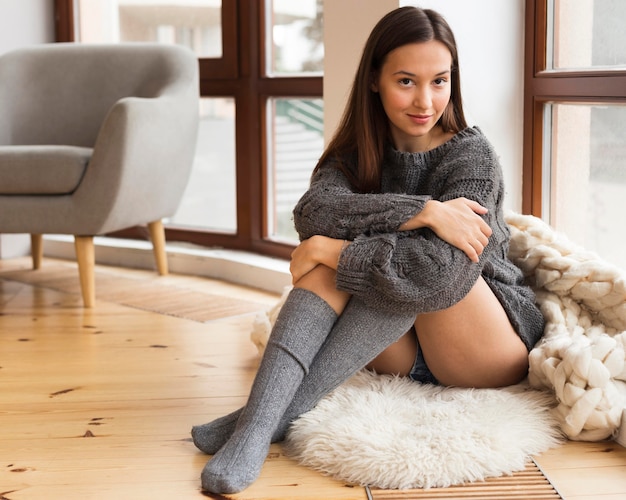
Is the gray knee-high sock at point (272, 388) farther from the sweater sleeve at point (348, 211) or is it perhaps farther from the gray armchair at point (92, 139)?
the gray armchair at point (92, 139)

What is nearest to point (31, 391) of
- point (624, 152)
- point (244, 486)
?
point (244, 486)

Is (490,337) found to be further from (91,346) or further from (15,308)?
(15,308)

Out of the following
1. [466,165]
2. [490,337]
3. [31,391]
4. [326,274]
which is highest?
[466,165]

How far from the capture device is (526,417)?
1712 mm

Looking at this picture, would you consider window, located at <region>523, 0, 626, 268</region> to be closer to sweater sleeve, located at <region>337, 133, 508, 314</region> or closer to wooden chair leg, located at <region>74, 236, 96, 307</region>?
sweater sleeve, located at <region>337, 133, 508, 314</region>

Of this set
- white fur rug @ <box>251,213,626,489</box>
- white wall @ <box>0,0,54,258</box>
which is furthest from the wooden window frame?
white wall @ <box>0,0,54,258</box>

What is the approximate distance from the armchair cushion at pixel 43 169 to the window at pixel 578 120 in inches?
54.8

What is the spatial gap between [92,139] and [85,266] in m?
0.67

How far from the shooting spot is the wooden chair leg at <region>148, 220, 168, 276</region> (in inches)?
136

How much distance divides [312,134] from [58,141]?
3.25 feet

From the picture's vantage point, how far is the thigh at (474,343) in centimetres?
174

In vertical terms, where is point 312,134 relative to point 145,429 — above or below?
above

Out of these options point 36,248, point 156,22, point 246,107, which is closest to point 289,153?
point 246,107

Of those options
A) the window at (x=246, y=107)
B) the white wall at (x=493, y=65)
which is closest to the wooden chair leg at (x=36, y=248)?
the window at (x=246, y=107)
